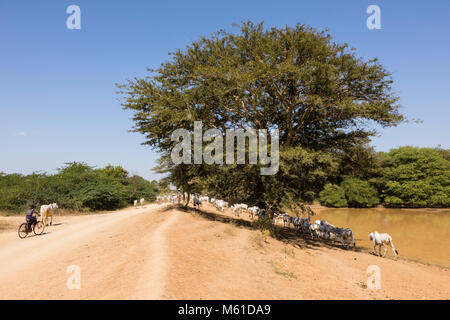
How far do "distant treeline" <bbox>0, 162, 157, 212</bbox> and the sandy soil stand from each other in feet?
35.7

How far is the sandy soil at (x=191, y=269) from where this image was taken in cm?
700

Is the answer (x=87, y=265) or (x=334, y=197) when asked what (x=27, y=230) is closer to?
(x=87, y=265)

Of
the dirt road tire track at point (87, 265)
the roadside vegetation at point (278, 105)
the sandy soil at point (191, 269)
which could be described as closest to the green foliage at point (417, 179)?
the roadside vegetation at point (278, 105)

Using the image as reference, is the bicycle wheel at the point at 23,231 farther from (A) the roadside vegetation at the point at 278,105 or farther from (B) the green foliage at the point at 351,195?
(B) the green foliage at the point at 351,195

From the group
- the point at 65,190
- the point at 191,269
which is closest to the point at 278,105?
the point at 191,269

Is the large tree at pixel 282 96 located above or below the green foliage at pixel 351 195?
above

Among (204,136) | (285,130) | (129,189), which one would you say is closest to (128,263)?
(204,136)

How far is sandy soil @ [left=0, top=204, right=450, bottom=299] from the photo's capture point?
23.0 feet

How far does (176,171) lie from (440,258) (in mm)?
20373

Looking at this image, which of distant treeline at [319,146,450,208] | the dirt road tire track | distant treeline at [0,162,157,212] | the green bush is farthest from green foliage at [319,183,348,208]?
the dirt road tire track

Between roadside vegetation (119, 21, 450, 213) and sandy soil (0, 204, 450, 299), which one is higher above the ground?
roadside vegetation (119, 21, 450, 213)

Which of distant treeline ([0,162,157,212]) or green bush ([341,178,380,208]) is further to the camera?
green bush ([341,178,380,208])

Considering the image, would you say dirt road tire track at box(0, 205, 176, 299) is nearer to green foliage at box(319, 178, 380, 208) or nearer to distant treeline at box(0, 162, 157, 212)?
distant treeline at box(0, 162, 157, 212)

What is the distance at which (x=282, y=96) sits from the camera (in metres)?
16.2
